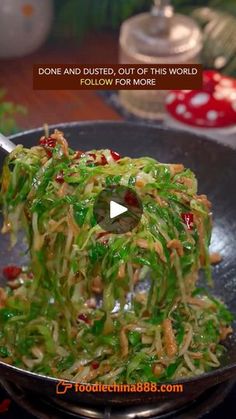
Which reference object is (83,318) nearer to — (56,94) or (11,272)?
(11,272)

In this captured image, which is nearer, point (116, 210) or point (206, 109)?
point (116, 210)

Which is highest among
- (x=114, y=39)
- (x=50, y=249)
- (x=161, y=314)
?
(x=50, y=249)

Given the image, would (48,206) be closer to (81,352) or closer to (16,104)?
(81,352)

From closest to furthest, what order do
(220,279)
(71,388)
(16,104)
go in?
(71,388) → (220,279) → (16,104)

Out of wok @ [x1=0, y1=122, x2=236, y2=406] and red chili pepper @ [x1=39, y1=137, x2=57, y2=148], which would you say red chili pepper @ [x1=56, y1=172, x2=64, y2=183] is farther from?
wok @ [x1=0, y1=122, x2=236, y2=406]

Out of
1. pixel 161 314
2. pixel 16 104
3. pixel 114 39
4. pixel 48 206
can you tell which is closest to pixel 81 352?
pixel 161 314

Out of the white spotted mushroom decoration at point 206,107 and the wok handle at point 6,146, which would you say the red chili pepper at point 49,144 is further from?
the white spotted mushroom decoration at point 206,107

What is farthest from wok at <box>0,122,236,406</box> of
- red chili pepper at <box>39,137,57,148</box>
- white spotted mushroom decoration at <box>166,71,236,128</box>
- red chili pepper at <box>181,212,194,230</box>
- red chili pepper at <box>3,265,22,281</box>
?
white spotted mushroom decoration at <box>166,71,236,128</box>

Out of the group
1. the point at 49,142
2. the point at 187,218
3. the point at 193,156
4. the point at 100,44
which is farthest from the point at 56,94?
the point at 100,44
